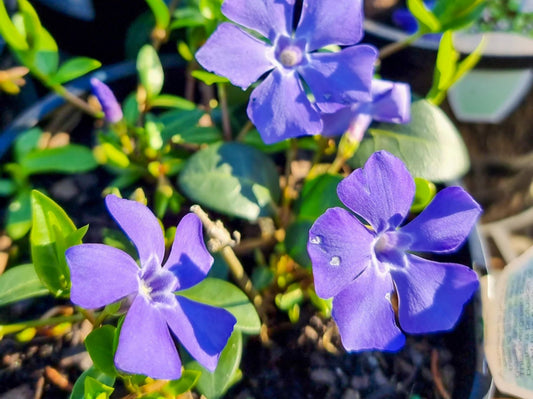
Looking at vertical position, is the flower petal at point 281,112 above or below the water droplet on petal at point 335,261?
above

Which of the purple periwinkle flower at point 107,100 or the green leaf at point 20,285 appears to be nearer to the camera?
the green leaf at point 20,285

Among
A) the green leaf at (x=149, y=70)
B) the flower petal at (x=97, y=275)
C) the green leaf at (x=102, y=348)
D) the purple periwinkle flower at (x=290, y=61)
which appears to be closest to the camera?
the flower petal at (x=97, y=275)

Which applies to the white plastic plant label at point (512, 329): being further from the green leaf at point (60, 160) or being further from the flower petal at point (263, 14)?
the green leaf at point (60, 160)

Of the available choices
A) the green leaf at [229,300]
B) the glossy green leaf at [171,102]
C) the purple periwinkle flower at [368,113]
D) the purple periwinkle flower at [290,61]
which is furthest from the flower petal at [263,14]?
the green leaf at [229,300]

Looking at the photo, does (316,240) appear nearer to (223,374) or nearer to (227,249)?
(227,249)

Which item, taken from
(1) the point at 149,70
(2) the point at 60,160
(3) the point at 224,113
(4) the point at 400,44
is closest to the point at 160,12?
(1) the point at 149,70

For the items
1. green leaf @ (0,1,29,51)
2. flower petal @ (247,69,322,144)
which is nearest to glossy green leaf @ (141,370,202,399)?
flower petal @ (247,69,322,144)

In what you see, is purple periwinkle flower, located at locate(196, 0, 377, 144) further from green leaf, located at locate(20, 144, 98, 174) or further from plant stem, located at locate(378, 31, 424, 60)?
green leaf, located at locate(20, 144, 98, 174)

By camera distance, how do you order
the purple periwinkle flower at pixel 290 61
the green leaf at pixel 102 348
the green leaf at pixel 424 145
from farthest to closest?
1. the green leaf at pixel 424 145
2. the purple periwinkle flower at pixel 290 61
3. the green leaf at pixel 102 348
